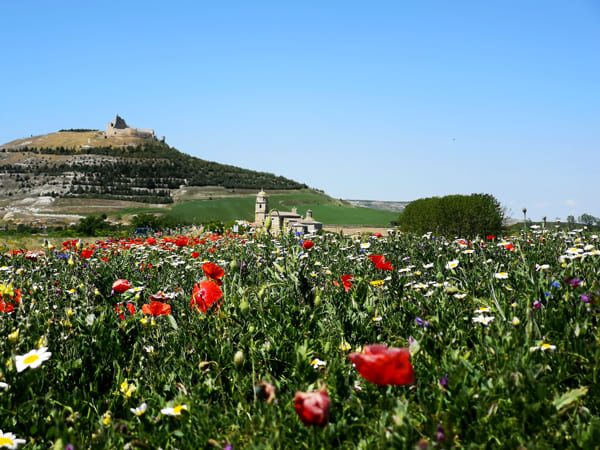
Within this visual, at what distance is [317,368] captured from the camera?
261 centimetres

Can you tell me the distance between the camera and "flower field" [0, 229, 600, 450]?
1.70 m

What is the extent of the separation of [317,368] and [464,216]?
16307 millimetres

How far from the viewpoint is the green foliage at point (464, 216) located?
1689cm

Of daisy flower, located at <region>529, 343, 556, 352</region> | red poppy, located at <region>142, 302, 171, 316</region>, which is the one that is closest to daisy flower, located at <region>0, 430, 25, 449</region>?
red poppy, located at <region>142, 302, 171, 316</region>

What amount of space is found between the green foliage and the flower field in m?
13.2

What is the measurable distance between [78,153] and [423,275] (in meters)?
147

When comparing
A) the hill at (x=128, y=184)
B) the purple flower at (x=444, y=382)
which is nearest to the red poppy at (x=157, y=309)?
the purple flower at (x=444, y=382)

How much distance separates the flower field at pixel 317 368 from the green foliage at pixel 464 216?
43.3ft

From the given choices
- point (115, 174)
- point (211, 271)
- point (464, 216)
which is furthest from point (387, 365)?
point (115, 174)

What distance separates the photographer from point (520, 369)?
1767 millimetres

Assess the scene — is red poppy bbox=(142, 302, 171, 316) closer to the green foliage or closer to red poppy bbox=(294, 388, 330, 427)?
red poppy bbox=(294, 388, 330, 427)

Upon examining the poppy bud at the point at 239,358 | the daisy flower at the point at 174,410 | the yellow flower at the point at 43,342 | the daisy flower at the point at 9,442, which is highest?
the poppy bud at the point at 239,358

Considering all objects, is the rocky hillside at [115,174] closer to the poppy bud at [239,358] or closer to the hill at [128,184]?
the hill at [128,184]

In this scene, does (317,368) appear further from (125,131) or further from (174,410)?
(125,131)
